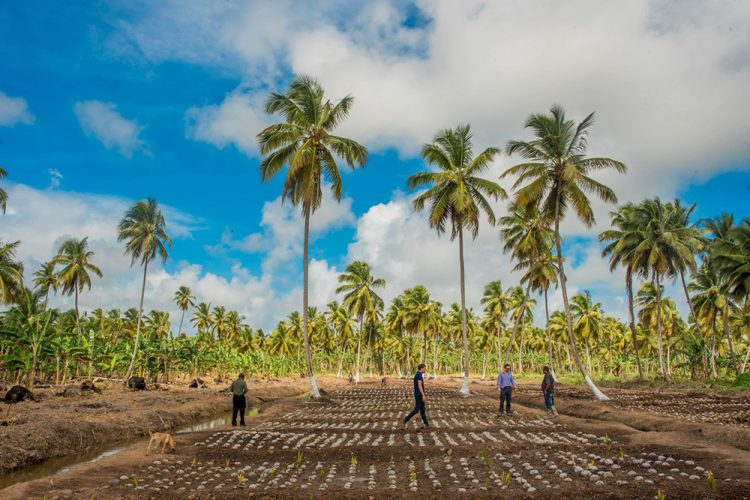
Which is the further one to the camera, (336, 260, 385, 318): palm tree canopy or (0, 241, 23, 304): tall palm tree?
(336, 260, 385, 318): palm tree canopy

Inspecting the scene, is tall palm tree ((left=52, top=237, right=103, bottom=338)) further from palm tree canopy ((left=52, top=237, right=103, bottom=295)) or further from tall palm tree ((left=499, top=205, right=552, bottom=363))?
tall palm tree ((left=499, top=205, right=552, bottom=363))

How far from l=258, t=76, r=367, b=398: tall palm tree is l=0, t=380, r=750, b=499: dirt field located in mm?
15011

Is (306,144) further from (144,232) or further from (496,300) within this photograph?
(496,300)

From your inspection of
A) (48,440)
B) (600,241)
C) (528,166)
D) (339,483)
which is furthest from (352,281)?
(339,483)

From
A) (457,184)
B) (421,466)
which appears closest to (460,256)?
(457,184)

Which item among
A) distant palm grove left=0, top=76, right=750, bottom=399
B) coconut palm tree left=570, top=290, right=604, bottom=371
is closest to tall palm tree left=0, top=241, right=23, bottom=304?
distant palm grove left=0, top=76, right=750, bottom=399

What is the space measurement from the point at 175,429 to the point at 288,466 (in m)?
10.8

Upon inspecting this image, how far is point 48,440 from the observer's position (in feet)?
44.1

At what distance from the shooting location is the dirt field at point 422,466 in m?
8.28

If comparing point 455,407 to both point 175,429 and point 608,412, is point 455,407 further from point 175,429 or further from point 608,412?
point 175,429

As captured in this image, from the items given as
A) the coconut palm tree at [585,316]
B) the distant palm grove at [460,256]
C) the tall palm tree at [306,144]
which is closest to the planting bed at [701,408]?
the distant palm grove at [460,256]

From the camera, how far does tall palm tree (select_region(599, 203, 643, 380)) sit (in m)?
37.4

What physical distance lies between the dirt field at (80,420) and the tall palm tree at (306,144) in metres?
8.23

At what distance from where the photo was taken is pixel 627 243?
37469mm
